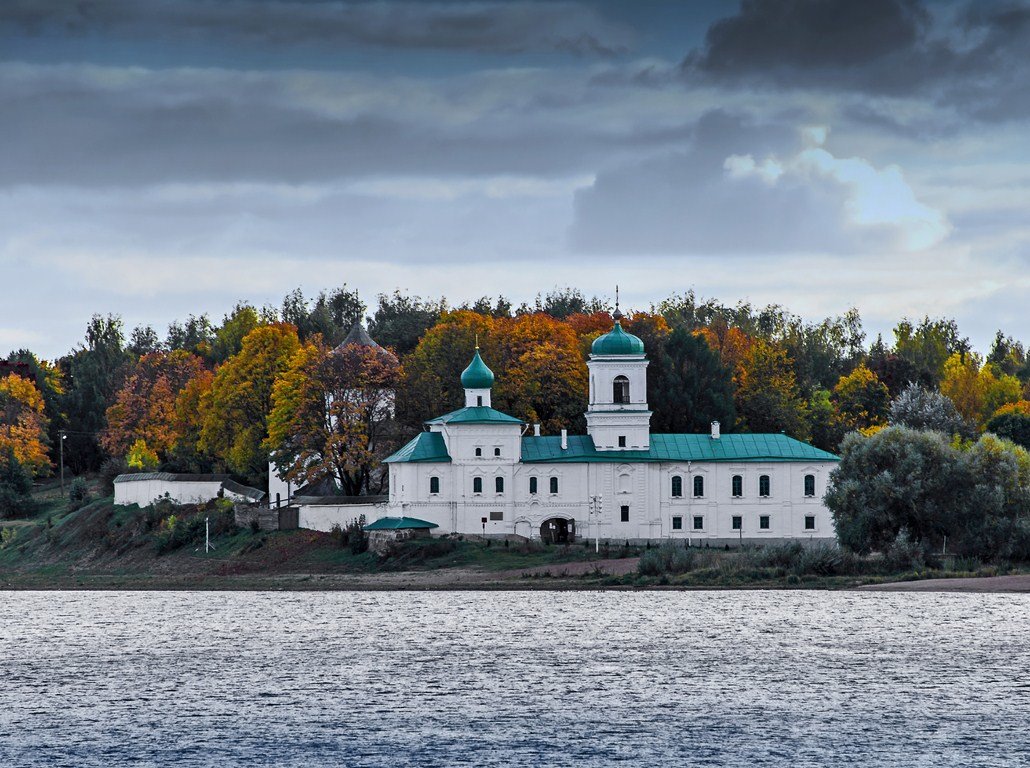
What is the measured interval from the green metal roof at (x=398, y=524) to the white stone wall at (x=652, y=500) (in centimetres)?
192

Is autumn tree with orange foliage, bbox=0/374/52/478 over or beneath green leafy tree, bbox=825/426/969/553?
over

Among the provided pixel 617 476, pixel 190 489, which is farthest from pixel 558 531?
pixel 190 489

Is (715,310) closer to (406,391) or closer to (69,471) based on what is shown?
(69,471)

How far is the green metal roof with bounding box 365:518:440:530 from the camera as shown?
263 feet

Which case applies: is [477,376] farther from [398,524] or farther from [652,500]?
[652,500]

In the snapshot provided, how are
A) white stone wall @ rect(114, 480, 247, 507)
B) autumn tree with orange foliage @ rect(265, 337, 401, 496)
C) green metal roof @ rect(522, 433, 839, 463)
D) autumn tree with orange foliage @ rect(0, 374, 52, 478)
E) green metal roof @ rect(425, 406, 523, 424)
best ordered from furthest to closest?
autumn tree with orange foliage @ rect(0, 374, 52, 478)
white stone wall @ rect(114, 480, 247, 507)
autumn tree with orange foliage @ rect(265, 337, 401, 496)
green metal roof @ rect(522, 433, 839, 463)
green metal roof @ rect(425, 406, 523, 424)

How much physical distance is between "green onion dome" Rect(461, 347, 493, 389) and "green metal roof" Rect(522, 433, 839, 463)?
10.5 feet

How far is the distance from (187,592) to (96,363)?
65.0 metres

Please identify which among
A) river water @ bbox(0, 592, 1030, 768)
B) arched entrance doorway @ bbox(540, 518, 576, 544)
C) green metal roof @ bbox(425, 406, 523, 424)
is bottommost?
river water @ bbox(0, 592, 1030, 768)

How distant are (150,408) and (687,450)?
33.7m

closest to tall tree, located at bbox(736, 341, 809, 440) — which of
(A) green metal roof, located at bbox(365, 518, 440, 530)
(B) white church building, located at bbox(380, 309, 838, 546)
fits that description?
(B) white church building, located at bbox(380, 309, 838, 546)

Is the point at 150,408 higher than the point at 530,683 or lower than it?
higher

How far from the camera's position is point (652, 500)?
8500cm

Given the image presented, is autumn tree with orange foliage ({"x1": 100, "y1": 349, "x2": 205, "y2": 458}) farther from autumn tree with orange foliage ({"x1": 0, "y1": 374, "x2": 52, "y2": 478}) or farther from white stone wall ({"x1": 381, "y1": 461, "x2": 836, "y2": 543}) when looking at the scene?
white stone wall ({"x1": 381, "y1": 461, "x2": 836, "y2": 543})
